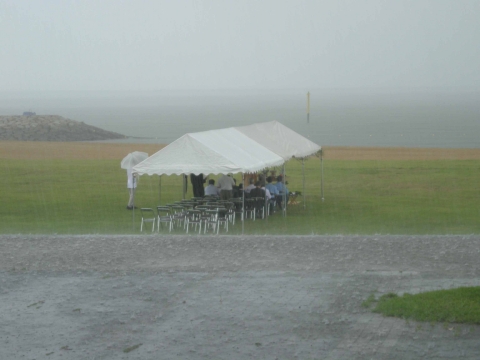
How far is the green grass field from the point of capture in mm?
18297

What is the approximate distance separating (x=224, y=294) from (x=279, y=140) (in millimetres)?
13791

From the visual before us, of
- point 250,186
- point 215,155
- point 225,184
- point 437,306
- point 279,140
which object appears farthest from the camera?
point 279,140

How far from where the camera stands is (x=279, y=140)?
23.2 meters

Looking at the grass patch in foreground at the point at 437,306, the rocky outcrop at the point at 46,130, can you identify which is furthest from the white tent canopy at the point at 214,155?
the rocky outcrop at the point at 46,130

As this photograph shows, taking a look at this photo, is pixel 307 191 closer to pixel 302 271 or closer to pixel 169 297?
pixel 302 271

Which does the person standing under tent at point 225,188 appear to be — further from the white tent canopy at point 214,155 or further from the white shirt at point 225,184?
the white tent canopy at point 214,155

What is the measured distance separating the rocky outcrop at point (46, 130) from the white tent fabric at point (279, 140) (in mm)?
59368

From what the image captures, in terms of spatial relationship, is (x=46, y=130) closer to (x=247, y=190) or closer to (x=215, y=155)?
(x=247, y=190)

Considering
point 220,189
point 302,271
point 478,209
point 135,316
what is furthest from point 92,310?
A: point 478,209

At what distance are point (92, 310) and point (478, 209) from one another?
599 inches

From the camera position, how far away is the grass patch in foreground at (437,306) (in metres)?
8.30

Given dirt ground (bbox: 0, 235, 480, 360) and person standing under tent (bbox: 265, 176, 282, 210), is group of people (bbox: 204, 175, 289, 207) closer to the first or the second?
person standing under tent (bbox: 265, 176, 282, 210)

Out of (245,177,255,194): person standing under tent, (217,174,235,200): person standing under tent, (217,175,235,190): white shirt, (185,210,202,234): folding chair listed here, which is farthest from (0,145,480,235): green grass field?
(217,175,235,190): white shirt

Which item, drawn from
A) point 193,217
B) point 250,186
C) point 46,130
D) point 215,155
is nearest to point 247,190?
point 250,186
